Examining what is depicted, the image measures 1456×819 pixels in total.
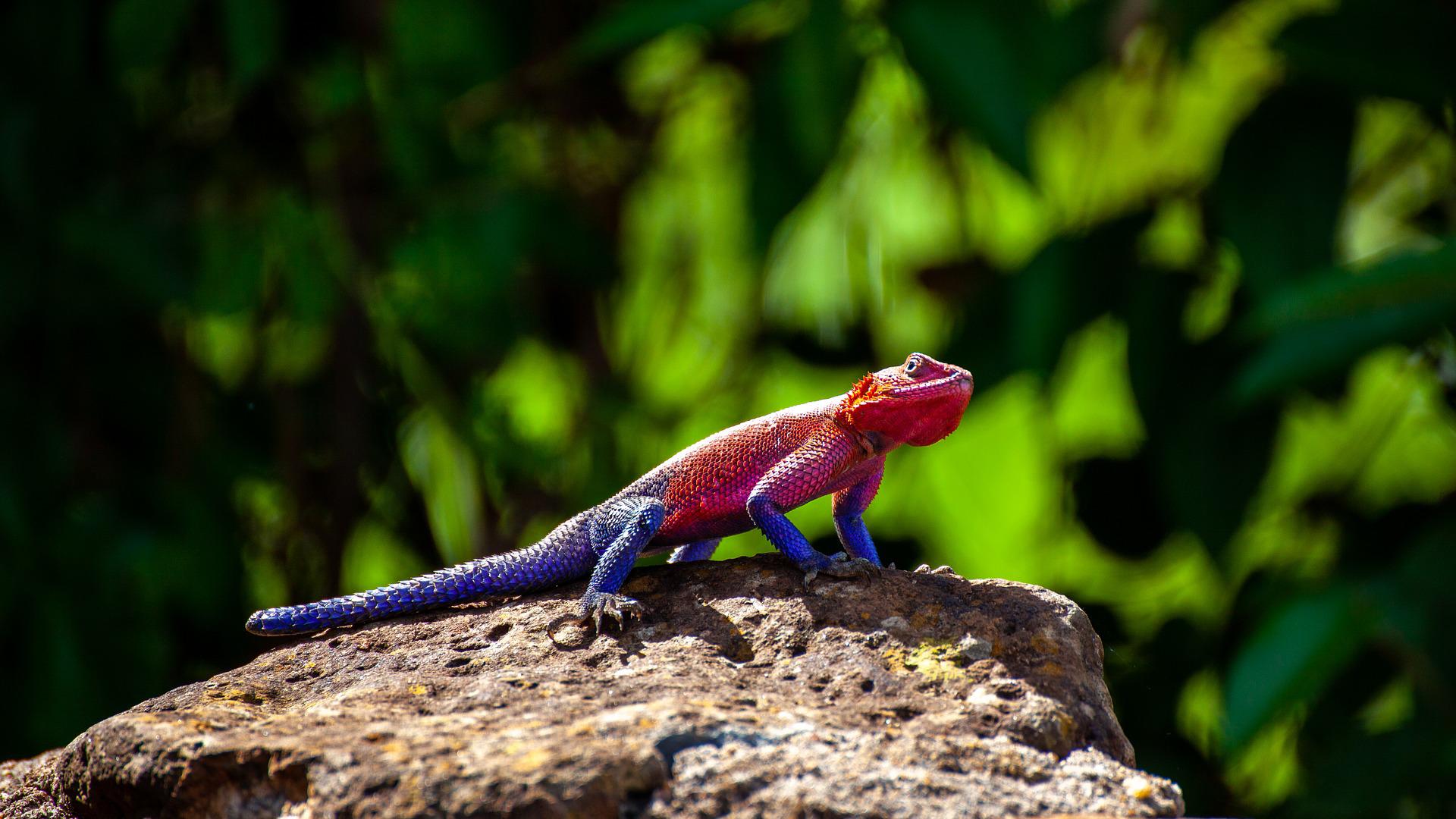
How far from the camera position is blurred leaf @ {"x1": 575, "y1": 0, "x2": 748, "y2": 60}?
A: 376 centimetres

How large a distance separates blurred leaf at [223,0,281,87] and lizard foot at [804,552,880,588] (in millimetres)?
2481

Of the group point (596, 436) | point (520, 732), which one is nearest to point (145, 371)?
point (596, 436)

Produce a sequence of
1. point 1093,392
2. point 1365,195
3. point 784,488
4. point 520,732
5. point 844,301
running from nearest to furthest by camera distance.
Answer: point 520,732, point 784,488, point 1365,195, point 844,301, point 1093,392

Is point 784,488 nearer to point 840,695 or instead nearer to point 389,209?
point 840,695

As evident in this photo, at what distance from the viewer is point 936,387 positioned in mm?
2824

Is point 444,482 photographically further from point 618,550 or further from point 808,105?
point 618,550

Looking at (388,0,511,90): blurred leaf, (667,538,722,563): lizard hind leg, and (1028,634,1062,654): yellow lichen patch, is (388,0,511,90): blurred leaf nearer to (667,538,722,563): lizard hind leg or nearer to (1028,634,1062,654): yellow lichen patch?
(667,538,722,563): lizard hind leg

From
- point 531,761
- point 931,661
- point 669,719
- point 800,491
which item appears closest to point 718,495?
point 800,491

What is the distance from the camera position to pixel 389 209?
5.04 m

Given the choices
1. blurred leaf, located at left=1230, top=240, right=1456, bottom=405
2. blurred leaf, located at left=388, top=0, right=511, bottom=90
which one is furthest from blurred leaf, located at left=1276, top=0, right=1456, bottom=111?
blurred leaf, located at left=388, top=0, right=511, bottom=90

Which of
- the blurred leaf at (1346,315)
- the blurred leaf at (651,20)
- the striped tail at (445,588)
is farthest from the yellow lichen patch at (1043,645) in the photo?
the blurred leaf at (651,20)

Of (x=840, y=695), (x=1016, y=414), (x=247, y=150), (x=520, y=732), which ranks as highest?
(x=247, y=150)

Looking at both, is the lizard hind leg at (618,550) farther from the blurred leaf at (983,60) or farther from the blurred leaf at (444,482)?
the blurred leaf at (444,482)

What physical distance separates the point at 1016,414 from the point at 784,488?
332 centimetres
